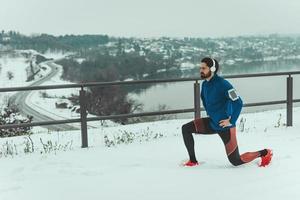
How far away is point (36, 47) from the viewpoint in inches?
2702

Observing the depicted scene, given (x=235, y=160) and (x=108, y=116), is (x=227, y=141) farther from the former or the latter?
(x=108, y=116)

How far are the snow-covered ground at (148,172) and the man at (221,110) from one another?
167mm

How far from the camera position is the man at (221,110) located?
569cm

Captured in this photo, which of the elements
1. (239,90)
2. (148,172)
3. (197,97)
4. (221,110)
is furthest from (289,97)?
(239,90)

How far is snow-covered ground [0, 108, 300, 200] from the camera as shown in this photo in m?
5.10

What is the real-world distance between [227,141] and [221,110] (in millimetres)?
418

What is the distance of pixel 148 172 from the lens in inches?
234

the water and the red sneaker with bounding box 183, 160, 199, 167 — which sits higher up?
the red sneaker with bounding box 183, 160, 199, 167

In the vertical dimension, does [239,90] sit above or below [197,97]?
below

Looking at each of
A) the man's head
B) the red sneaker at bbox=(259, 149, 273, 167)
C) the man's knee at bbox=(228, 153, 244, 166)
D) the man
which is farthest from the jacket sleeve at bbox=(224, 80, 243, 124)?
the red sneaker at bbox=(259, 149, 273, 167)

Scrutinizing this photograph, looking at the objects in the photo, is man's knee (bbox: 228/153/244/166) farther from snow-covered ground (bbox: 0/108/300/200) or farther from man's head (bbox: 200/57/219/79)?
man's head (bbox: 200/57/219/79)

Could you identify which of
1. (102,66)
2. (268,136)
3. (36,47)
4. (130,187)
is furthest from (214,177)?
(36,47)

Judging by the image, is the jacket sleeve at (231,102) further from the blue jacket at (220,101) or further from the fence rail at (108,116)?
the fence rail at (108,116)

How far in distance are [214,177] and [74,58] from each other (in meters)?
59.9
